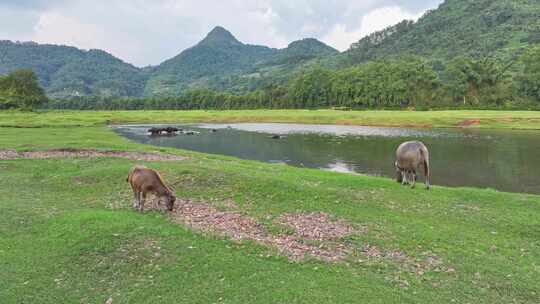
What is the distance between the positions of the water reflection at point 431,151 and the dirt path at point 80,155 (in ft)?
45.4

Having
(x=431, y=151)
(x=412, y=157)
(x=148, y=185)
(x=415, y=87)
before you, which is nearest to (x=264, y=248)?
(x=148, y=185)

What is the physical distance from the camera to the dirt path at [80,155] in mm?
31341

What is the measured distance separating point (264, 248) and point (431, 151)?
132 feet

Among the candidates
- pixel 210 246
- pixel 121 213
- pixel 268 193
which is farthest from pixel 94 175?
pixel 210 246

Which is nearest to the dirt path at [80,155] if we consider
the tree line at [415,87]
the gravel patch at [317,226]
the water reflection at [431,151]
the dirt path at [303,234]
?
the water reflection at [431,151]

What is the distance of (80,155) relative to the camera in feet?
106

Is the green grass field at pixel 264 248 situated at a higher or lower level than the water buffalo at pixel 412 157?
lower

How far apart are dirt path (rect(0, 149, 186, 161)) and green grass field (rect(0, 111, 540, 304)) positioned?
11245mm

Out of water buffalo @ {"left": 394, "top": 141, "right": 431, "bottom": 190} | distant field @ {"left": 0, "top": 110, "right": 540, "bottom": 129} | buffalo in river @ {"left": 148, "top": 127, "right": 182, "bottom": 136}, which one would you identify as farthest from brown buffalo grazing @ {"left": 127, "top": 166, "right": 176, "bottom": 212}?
distant field @ {"left": 0, "top": 110, "right": 540, "bottom": 129}

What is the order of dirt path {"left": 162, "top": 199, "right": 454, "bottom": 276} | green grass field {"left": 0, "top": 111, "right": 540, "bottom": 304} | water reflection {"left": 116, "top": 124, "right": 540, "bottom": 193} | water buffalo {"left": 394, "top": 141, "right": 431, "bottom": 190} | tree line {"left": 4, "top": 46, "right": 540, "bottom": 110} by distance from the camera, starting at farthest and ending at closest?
tree line {"left": 4, "top": 46, "right": 540, "bottom": 110}, water reflection {"left": 116, "top": 124, "right": 540, "bottom": 193}, water buffalo {"left": 394, "top": 141, "right": 431, "bottom": 190}, dirt path {"left": 162, "top": 199, "right": 454, "bottom": 276}, green grass field {"left": 0, "top": 111, "right": 540, "bottom": 304}

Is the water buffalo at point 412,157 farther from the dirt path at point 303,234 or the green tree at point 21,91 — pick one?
the green tree at point 21,91

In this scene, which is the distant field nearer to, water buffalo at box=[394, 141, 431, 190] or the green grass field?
Result: water buffalo at box=[394, 141, 431, 190]

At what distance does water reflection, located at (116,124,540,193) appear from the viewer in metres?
32.9

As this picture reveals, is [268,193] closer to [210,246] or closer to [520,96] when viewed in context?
[210,246]
